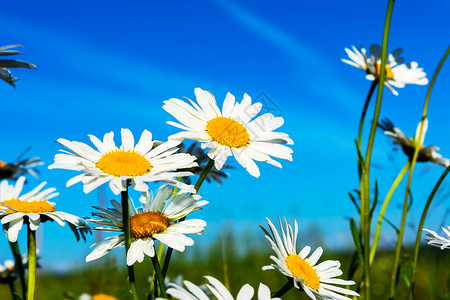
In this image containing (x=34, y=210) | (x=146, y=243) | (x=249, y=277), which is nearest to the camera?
(x=146, y=243)

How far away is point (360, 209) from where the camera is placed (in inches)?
70.7

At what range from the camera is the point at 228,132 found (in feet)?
4.01

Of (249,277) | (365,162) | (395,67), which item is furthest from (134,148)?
(249,277)

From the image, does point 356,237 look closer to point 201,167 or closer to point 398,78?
point 201,167

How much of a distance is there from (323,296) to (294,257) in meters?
0.15

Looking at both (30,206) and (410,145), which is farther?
(410,145)

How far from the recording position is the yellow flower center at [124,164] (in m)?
1.05

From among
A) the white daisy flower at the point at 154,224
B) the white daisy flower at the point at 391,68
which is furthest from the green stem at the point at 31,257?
the white daisy flower at the point at 391,68

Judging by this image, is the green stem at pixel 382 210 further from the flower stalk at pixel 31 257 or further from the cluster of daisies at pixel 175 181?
the flower stalk at pixel 31 257

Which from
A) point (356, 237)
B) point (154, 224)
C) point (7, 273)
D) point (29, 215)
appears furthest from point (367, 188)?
point (7, 273)

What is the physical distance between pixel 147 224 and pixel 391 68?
1721 mm

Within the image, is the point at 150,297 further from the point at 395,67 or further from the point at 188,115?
the point at 395,67

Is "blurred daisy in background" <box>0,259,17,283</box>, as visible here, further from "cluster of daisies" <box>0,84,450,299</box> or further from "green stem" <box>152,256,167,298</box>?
"green stem" <box>152,256,167,298</box>

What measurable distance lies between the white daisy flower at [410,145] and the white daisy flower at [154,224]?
1.35 m
